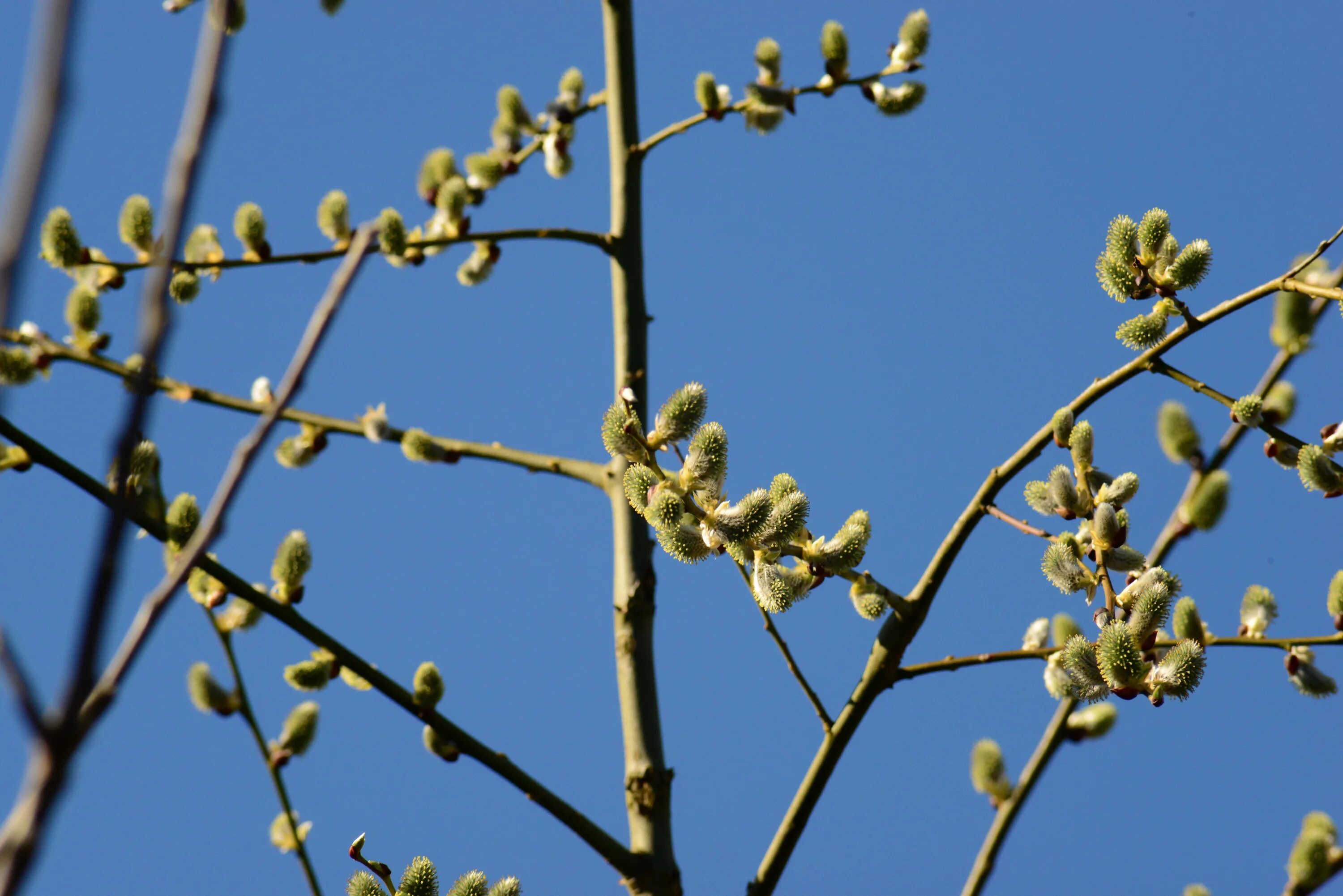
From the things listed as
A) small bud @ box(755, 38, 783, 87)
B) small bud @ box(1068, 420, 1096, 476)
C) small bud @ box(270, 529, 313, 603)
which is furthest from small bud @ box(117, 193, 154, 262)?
small bud @ box(1068, 420, 1096, 476)

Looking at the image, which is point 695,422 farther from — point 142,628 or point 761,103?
point 761,103

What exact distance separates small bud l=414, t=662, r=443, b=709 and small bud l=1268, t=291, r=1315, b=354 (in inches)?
61.4

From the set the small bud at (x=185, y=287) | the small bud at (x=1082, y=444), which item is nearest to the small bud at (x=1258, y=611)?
the small bud at (x=1082, y=444)

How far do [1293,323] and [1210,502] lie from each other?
337 mm

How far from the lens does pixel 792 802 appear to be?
5.97ft

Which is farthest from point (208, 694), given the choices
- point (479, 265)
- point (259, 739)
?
point (479, 265)

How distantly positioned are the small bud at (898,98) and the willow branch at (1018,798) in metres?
1.33

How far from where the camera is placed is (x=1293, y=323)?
1.88m

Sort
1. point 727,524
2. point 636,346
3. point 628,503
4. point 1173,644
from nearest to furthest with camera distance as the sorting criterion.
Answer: point 727,524, point 1173,644, point 628,503, point 636,346

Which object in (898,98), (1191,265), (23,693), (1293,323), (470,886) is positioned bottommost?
(23,693)

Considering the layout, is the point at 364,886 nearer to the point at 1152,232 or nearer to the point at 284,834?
the point at 284,834

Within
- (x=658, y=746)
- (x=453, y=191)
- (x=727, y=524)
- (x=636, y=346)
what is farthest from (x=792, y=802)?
(x=453, y=191)

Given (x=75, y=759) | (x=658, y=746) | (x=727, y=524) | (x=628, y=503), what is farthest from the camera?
(x=628, y=503)

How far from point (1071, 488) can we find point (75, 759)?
4.94ft
